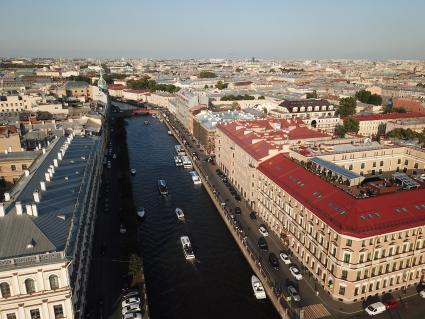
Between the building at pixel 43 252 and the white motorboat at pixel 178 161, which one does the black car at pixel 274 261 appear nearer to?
the building at pixel 43 252

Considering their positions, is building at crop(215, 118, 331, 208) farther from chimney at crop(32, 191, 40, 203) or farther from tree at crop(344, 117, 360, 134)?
chimney at crop(32, 191, 40, 203)

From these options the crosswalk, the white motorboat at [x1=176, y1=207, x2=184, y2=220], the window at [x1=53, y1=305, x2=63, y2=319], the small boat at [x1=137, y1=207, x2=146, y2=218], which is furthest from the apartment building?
the window at [x1=53, y1=305, x2=63, y2=319]

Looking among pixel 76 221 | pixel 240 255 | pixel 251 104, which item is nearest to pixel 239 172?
pixel 240 255

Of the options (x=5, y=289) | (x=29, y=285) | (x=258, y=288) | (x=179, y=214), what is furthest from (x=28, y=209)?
(x=179, y=214)

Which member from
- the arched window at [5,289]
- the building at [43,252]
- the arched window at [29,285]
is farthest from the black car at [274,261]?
the arched window at [5,289]

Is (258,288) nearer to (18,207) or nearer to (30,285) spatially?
(30,285)
